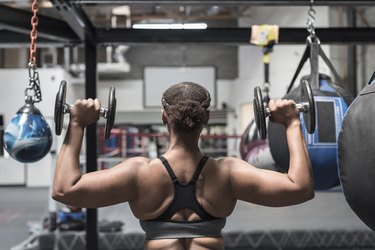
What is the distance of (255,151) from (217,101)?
9.29m

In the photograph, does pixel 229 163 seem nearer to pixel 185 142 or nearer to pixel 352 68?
pixel 185 142

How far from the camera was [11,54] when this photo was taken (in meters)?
11.9

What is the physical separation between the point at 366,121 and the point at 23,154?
1.52m

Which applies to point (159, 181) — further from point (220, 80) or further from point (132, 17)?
point (220, 80)

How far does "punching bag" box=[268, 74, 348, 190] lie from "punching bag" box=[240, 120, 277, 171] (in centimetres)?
83

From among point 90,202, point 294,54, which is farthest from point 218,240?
point 294,54

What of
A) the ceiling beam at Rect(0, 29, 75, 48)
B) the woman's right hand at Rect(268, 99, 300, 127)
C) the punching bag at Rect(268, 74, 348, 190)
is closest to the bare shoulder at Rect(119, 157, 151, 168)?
the woman's right hand at Rect(268, 99, 300, 127)

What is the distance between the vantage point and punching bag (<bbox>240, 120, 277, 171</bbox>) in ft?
9.97

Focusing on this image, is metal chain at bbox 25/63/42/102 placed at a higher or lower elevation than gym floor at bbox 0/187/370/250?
higher

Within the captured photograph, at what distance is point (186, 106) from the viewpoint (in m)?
1.26

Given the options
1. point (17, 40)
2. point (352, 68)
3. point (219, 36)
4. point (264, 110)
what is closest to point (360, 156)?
point (264, 110)

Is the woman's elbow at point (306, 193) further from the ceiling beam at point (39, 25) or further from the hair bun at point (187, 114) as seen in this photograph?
the ceiling beam at point (39, 25)

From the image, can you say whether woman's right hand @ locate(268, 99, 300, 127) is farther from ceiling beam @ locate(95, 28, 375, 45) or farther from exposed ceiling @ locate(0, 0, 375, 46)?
ceiling beam @ locate(95, 28, 375, 45)

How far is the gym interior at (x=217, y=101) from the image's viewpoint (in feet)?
5.65
